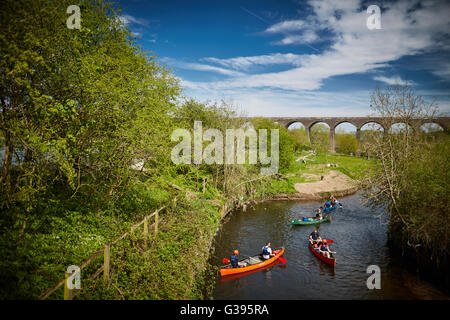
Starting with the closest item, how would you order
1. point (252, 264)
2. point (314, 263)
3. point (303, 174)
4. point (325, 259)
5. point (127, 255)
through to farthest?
point (127, 255), point (252, 264), point (325, 259), point (314, 263), point (303, 174)

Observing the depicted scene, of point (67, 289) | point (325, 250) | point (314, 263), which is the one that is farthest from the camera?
point (325, 250)

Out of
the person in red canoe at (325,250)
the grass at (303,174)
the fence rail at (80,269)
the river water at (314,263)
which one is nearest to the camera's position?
the fence rail at (80,269)

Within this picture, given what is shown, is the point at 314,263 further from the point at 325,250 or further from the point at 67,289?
the point at 67,289

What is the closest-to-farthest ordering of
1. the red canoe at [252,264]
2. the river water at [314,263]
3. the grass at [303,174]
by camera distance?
the river water at [314,263] < the red canoe at [252,264] < the grass at [303,174]

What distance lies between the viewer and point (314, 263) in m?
16.0

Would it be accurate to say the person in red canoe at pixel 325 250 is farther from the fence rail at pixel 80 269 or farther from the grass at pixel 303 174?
the grass at pixel 303 174

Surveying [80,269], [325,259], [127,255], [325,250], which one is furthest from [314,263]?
[80,269]

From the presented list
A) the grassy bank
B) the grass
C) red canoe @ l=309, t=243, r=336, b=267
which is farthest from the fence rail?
the grass

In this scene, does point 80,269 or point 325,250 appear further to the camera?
point 325,250

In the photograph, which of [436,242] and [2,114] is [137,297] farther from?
[436,242]

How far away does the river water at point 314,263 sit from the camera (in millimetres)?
12789

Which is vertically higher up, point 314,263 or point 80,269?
point 80,269

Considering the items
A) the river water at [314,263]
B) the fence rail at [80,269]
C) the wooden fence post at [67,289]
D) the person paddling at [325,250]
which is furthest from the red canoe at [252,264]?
the wooden fence post at [67,289]

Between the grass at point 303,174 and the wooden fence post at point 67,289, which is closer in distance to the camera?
the wooden fence post at point 67,289
